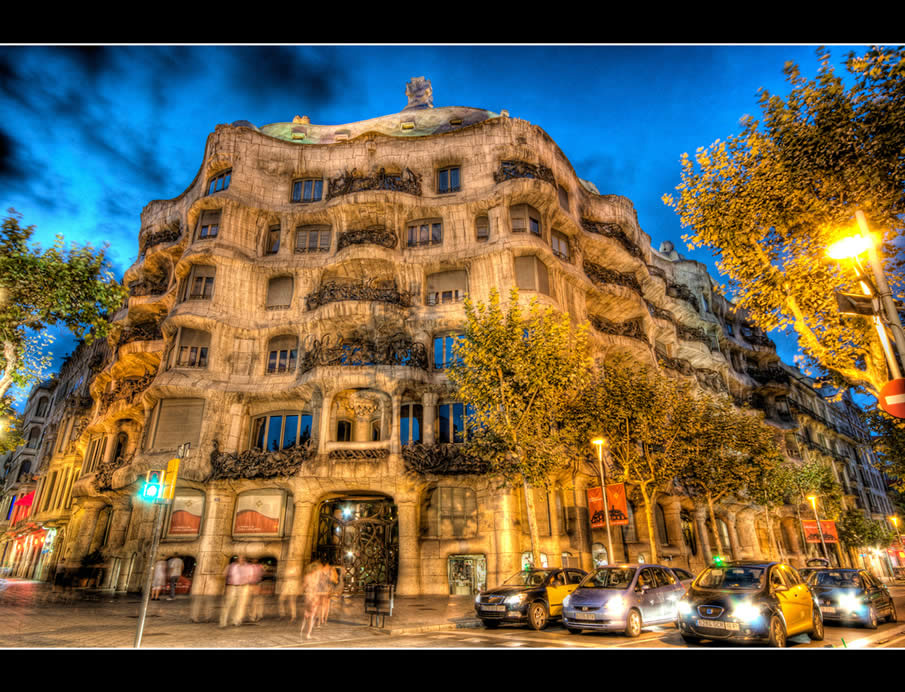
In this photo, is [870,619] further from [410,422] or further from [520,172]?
[520,172]

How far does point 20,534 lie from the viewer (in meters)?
45.6

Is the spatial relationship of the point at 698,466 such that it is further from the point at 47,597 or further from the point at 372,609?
the point at 47,597

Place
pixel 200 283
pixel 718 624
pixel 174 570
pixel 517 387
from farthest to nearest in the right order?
pixel 200 283, pixel 174 570, pixel 517 387, pixel 718 624

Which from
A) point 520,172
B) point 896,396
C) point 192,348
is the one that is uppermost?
point 520,172

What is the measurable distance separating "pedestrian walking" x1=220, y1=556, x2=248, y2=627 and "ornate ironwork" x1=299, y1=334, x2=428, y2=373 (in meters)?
11.8

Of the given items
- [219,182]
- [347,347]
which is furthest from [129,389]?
[347,347]

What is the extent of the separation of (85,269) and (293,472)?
1246 centimetres

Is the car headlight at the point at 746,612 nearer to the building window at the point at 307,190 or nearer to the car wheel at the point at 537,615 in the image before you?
the car wheel at the point at 537,615

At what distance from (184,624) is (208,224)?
72.5 ft

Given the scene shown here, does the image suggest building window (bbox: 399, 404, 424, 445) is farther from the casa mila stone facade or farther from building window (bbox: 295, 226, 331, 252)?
building window (bbox: 295, 226, 331, 252)

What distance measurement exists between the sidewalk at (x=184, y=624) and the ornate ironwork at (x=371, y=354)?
10.4 m

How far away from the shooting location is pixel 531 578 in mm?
15203

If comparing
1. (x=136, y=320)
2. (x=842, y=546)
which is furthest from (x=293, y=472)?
(x=842, y=546)

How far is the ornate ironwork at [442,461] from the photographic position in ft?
74.1
